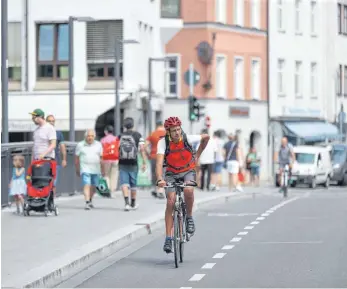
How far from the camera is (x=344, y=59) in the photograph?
3157 inches

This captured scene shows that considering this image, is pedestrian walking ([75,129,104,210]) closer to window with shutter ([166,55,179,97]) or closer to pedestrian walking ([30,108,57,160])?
pedestrian walking ([30,108,57,160])

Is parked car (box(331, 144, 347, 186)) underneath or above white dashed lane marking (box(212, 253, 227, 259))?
above

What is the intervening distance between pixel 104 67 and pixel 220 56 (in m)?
13.1

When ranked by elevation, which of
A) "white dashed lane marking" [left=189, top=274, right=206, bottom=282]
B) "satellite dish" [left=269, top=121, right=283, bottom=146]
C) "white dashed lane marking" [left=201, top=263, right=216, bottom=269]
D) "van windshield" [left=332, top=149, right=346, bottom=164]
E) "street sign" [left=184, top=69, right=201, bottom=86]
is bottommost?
"white dashed lane marking" [left=189, top=274, right=206, bottom=282]

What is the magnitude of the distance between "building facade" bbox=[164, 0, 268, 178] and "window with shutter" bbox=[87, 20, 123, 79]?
9323 mm

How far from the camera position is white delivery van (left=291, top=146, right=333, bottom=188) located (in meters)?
54.9

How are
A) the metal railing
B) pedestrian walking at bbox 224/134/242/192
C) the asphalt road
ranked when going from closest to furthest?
the asphalt road, the metal railing, pedestrian walking at bbox 224/134/242/192

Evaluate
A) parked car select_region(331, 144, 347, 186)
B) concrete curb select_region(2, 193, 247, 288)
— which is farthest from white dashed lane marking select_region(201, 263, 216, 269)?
parked car select_region(331, 144, 347, 186)

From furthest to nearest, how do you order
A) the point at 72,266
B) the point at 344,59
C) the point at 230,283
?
the point at 344,59
the point at 72,266
the point at 230,283

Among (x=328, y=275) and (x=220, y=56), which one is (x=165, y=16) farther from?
(x=328, y=275)

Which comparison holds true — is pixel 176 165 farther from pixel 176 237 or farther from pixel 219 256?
pixel 219 256

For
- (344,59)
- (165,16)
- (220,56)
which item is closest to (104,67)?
(165,16)

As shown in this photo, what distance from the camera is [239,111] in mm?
68188

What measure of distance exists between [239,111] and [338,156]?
8840 mm
